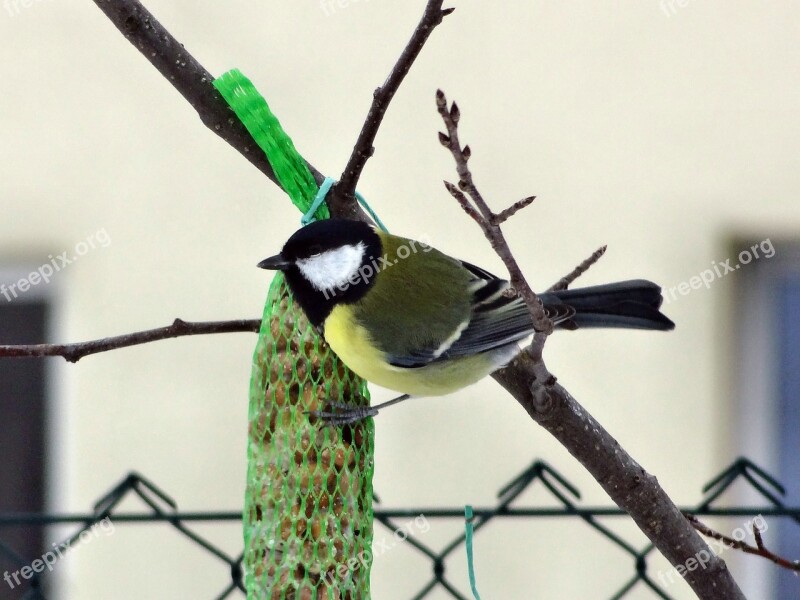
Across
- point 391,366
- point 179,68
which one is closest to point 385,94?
point 179,68

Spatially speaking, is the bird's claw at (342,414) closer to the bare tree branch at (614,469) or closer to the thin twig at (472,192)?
the bare tree branch at (614,469)

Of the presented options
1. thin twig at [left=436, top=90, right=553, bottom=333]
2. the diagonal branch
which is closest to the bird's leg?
the diagonal branch

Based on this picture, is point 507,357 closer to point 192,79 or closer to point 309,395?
point 309,395

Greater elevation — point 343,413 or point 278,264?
point 278,264

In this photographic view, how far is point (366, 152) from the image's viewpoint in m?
1.47

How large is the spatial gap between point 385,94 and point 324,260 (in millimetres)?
372

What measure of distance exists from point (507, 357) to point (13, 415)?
205 centimetres

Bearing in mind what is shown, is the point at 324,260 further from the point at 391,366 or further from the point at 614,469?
the point at 614,469

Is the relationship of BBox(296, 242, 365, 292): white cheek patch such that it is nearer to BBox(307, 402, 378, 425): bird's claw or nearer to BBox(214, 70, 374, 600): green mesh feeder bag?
BBox(214, 70, 374, 600): green mesh feeder bag

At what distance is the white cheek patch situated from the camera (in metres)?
1.70

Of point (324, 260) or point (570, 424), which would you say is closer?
point (570, 424)

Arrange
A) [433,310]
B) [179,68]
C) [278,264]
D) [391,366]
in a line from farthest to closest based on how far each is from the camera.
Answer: [433,310]
[391,366]
[278,264]
[179,68]

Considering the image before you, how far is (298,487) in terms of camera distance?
1.60m

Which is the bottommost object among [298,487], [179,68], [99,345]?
[298,487]
